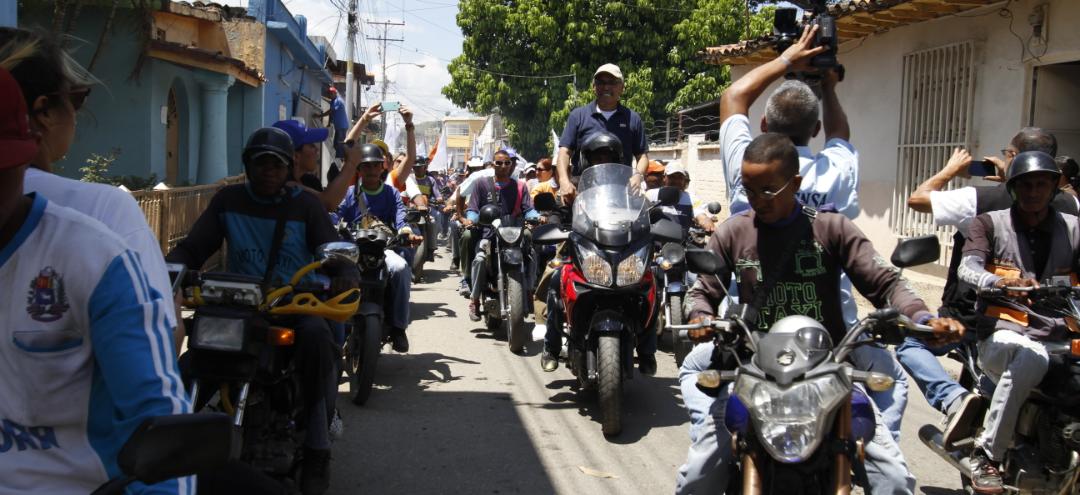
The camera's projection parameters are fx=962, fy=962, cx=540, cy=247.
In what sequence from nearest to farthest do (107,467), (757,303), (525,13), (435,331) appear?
(107,467) → (757,303) → (435,331) → (525,13)

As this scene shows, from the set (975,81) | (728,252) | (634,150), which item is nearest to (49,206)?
(728,252)

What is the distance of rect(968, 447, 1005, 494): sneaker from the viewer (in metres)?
4.25

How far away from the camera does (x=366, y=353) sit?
6098mm

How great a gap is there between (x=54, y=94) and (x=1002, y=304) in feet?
12.9

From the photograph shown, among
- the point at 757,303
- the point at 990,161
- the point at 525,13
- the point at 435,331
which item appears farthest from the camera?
the point at 525,13

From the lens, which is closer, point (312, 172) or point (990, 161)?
point (990, 161)

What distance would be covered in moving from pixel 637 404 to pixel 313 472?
283 centimetres

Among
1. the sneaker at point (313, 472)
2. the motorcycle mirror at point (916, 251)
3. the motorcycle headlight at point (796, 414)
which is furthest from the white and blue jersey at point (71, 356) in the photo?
the sneaker at point (313, 472)

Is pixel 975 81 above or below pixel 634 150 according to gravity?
above

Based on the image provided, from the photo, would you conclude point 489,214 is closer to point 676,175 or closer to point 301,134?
point 676,175

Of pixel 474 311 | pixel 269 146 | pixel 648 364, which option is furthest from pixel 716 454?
pixel 474 311

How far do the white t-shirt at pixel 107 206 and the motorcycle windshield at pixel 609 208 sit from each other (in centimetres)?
386

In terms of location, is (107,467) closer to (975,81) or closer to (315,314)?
(315,314)

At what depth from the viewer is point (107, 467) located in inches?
70.4
